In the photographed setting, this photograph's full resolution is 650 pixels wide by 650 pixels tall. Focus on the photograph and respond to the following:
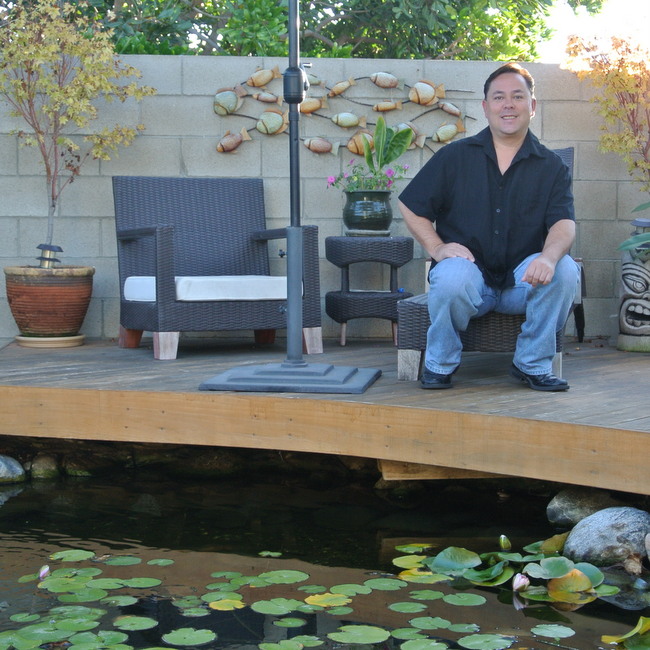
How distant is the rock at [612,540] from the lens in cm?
237

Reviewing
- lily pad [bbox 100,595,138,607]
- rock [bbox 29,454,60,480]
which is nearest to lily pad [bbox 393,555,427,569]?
lily pad [bbox 100,595,138,607]

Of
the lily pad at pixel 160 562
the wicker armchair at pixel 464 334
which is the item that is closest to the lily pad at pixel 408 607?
the lily pad at pixel 160 562

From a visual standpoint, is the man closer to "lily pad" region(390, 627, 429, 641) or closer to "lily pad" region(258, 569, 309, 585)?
"lily pad" region(258, 569, 309, 585)

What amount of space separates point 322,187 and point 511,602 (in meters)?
3.01

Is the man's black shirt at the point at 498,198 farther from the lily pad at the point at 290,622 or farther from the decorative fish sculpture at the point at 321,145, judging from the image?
the decorative fish sculpture at the point at 321,145

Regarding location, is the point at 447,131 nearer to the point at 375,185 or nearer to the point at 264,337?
the point at 375,185

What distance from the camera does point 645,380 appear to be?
3377 millimetres

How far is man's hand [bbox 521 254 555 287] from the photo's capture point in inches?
110

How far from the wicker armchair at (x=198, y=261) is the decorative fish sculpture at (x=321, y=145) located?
1.12 feet

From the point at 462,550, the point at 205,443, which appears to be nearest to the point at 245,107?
the point at 205,443

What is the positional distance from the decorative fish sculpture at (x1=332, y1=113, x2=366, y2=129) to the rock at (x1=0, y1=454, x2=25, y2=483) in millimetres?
2357

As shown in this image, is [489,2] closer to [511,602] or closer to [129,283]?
[129,283]

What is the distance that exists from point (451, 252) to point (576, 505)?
83 cm

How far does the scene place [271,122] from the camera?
15.6 ft
